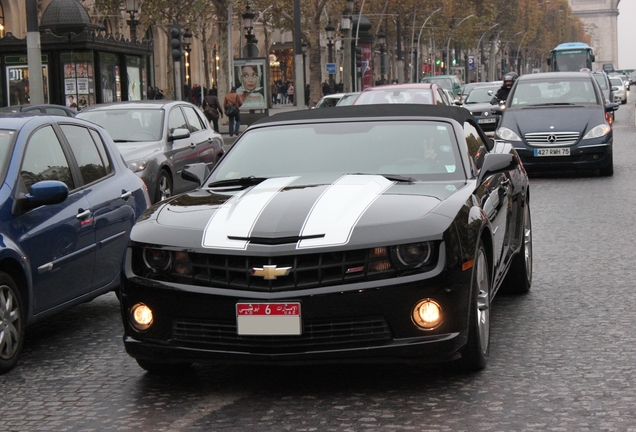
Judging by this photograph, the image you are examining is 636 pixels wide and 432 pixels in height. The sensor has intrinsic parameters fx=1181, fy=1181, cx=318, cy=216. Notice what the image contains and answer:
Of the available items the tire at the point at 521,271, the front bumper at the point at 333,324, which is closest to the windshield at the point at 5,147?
the front bumper at the point at 333,324

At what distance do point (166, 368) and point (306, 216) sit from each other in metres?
1.13

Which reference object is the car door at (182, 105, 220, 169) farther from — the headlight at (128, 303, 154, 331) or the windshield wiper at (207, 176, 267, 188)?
the headlight at (128, 303, 154, 331)

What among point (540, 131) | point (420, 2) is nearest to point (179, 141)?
point (540, 131)

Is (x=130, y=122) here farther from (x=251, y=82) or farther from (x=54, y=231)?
(x=251, y=82)

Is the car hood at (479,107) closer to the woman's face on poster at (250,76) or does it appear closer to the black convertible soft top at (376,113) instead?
the woman's face on poster at (250,76)

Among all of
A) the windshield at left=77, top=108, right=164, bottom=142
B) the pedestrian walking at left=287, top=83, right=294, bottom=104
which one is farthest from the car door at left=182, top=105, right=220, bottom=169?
the pedestrian walking at left=287, top=83, right=294, bottom=104

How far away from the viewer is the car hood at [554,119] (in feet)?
60.3

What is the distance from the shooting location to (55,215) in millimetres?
6879

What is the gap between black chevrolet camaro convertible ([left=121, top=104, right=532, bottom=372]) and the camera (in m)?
5.18

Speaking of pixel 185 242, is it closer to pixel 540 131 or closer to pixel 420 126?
pixel 420 126

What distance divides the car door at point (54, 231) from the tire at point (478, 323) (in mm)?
2440

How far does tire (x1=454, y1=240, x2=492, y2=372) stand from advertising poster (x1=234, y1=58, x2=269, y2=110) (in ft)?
110

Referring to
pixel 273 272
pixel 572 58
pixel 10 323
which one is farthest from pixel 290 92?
pixel 273 272

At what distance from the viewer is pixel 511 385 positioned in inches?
217
